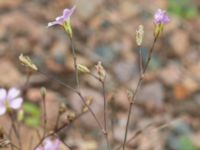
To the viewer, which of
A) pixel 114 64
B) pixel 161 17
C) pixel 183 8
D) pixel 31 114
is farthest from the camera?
pixel 183 8

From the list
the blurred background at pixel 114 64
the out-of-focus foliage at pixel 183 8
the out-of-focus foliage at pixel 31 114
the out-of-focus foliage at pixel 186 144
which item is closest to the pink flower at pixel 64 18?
the blurred background at pixel 114 64

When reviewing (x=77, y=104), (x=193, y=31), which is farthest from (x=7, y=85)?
(x=193, y=31)

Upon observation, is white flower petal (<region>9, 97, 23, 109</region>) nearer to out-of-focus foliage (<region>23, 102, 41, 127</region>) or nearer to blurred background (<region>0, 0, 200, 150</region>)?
blurred background (<region>0, 0, 200, 150</region>)

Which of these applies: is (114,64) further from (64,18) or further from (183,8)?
(64,18)

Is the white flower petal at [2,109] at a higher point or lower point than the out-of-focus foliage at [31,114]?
lower

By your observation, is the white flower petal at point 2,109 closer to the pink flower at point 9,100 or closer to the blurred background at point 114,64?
the pink flower at point 9,100

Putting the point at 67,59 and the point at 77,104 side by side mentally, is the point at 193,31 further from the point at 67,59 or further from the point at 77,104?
the point at 77,104

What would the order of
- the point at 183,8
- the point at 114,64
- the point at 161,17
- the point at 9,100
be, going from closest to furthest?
the point at 161,17
the point at 9,100
the point at 114,64
the point at 183,8

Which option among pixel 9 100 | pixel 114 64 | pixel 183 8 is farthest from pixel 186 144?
pixel 9 100
